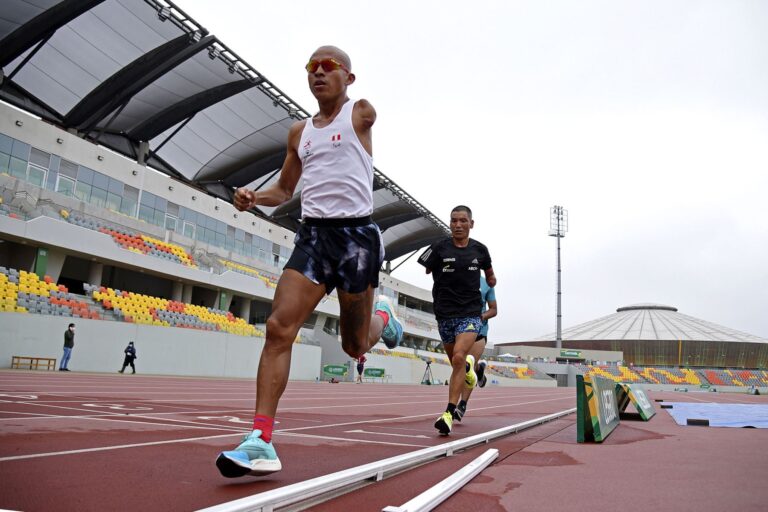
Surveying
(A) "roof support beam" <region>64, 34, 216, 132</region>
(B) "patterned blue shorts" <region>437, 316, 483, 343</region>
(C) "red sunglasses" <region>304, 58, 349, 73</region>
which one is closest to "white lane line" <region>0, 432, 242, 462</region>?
(C) "red sunglasses" <region>304, 58, 349, 73</region>

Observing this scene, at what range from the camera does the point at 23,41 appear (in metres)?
24.2

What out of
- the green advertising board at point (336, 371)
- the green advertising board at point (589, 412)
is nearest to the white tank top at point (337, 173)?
the green advertising board at point (589, 412)

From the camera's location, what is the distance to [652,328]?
342 ft

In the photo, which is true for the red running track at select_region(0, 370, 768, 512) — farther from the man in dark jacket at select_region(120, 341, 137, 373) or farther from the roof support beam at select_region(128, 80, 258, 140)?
the roof support beam at select_region(128, 80, 258, 140)

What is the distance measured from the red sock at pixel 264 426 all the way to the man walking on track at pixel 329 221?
0.13 meters

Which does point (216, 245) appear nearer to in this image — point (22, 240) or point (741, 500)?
point (22, 240)

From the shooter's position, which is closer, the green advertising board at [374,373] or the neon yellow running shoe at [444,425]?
the neon yellow running shoe at [444,425]

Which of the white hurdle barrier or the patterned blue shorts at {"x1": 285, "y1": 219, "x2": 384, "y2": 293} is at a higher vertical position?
the patterned blue shorts at {"x1": 285, "y1": 219, "x2": 384, "y2": 293}

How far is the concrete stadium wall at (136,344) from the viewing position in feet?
56.9

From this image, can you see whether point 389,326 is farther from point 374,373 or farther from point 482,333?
point 374,373

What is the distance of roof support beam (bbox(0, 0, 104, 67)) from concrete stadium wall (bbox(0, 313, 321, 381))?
12.4m

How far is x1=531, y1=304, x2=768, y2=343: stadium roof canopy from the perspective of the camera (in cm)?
9575

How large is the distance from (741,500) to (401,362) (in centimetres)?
3582

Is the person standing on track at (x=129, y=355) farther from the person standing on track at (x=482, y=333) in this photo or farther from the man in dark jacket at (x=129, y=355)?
the person standing on track at (x=482, y=333)
